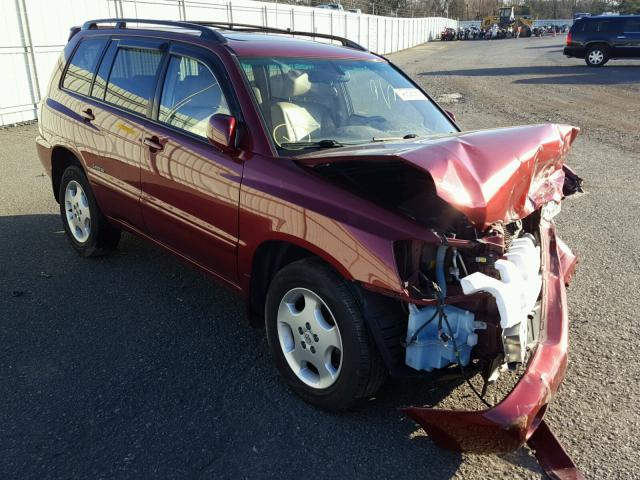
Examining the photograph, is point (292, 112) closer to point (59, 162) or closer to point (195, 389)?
point (195, 389)

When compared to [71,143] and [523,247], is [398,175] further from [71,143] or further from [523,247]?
[71,143]

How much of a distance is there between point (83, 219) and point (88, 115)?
93cm

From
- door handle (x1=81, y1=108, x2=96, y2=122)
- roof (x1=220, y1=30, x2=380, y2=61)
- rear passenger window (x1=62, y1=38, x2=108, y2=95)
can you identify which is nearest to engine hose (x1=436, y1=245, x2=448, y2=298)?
roof (x1=220, y1=30, x2=380, y2=61)

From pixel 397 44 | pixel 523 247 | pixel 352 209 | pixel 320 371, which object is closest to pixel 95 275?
pixel 320 371

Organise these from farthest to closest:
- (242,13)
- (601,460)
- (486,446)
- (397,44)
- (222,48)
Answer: (397,44) → (242,13) → (222,48) → (601,460) → (486,446)

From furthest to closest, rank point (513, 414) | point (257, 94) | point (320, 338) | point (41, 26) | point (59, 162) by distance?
1. point (41, 26)
2. point (59, 162)
3. point (257, 94)
4. point (320, 338)
5. point (513, 414)

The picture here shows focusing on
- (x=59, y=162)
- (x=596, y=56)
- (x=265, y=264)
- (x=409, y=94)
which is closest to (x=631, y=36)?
(x=596, y=56)

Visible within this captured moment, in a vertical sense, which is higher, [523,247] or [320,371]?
[523,247]

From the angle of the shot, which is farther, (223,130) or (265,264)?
(265,264)

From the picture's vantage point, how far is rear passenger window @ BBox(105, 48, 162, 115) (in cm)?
405

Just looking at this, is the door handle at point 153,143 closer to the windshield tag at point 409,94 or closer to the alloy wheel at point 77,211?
the alloy wheel at point 77,211

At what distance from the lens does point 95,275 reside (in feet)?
15.5

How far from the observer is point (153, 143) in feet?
12.6

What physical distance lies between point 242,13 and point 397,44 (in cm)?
2685
